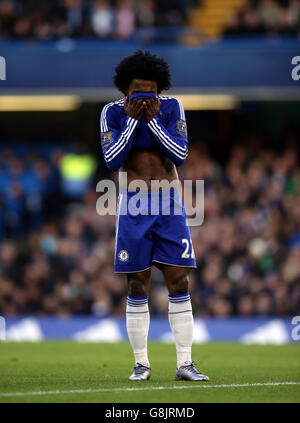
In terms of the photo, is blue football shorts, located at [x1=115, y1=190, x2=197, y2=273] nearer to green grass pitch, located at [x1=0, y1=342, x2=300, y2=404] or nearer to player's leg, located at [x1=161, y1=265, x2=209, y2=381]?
player's leg, located at [x1=161, y1=265, x2=209, y2=381]

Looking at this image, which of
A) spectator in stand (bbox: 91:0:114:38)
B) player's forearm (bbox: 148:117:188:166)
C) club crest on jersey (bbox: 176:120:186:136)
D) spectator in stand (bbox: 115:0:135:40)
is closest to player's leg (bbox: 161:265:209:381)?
player's forearm (bbox: 148:117:188:166)

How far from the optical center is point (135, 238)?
777 centimetres

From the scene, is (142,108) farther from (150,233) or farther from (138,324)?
(138,324)

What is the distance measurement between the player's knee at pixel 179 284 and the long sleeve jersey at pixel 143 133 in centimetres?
92

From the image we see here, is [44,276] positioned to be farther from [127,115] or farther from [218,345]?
[127,115]

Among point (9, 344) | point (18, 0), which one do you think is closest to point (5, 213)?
point (18, 0)

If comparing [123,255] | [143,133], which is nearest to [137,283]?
[123,255]

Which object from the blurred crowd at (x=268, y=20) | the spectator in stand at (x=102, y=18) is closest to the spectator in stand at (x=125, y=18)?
the spectator in stand at (x=102, y=18)

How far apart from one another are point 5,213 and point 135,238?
46.0 feet

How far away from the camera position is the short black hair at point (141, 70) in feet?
25.8

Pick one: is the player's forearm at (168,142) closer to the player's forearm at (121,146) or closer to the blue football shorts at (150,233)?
the player's forearm at (121,146)

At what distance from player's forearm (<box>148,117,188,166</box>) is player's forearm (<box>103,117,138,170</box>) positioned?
157 mm

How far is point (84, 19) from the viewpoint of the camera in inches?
846
